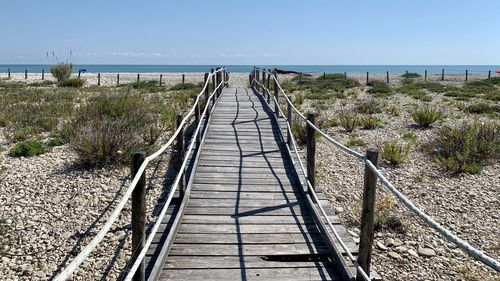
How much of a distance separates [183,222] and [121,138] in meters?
3.83

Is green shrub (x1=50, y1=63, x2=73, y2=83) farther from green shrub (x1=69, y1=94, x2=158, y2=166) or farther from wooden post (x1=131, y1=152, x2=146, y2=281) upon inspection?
wooden post (x1=131, y1=152, x2=146, y2=281)

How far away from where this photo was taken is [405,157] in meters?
9.04

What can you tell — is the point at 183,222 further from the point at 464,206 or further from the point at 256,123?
the point at 256,123

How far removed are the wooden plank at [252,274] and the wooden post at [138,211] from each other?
41 cm

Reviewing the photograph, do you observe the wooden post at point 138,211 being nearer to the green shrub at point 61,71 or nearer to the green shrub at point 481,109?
the green shrub at point 481,109

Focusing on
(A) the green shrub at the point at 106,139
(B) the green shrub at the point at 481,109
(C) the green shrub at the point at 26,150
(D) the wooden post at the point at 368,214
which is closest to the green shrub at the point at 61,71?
(A) the green shrub at the point at 106,139

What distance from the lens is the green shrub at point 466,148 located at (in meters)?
8.20

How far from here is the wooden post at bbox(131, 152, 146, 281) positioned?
10.7ft

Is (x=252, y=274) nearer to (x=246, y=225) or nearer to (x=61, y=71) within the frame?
(x=246, y=225)

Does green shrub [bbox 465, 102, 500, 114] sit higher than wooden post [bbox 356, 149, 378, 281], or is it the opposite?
green shrub [bbox 465, 102, 500, 114]

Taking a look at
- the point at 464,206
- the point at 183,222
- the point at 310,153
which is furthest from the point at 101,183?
the point at 464,206

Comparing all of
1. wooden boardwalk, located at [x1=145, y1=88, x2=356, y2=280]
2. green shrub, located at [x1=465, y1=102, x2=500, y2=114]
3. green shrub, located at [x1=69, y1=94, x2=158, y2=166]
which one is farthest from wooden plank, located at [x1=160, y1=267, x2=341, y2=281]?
green shrub, located at [x1=465, y1=102, x2=500, y2=114]

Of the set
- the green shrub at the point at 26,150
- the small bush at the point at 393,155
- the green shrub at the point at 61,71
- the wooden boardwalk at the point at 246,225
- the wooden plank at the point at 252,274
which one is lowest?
the wooden plank at the point at 252,274

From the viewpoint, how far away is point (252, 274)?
374 centimetres
